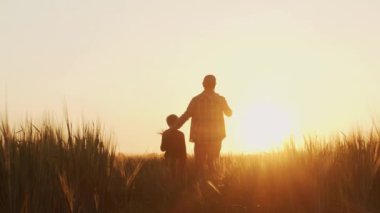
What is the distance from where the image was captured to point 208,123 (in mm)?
10211

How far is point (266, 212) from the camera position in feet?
19.8

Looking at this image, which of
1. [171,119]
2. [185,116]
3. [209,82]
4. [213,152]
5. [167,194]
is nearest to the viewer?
[167,194]

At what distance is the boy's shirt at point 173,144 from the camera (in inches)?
448

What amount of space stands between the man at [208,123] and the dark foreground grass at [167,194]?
2426 millimetres

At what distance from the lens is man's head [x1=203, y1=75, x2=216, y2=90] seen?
9.94 m

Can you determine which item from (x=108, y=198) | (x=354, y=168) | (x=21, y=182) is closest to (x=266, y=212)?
(x=354, y=168)

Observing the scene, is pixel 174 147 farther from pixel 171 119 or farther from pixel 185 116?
pixel 185 116

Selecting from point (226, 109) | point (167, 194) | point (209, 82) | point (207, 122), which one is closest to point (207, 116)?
point (207, 122)

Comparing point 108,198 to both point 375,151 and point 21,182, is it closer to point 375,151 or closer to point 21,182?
point 21,182

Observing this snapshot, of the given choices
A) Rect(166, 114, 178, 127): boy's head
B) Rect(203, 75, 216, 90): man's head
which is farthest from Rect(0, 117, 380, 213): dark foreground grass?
Rect(166, 114, 178, 127): boy's head

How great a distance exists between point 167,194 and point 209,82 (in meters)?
2.85

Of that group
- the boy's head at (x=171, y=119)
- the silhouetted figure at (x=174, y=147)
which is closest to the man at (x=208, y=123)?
the silhouetted figure at (x=174, y=147)

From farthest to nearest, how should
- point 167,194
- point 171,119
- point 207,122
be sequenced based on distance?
1. point 171,119
2. point 207,122
3. point 167,194

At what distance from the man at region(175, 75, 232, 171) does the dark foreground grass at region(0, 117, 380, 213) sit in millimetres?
2426
